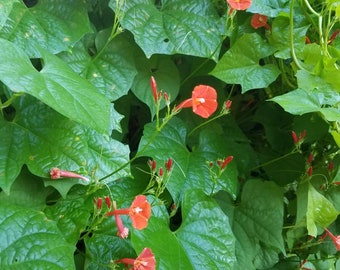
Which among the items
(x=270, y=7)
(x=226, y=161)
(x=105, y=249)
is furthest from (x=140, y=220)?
(x=270, y=7)

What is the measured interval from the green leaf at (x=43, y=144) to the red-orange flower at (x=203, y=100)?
0.65 feet

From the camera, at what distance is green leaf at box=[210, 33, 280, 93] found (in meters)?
1.05

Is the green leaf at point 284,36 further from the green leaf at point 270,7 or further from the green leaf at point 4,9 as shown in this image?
the green leaf at point 4,9

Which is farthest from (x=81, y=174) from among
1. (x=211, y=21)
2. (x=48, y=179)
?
(x=211, y=21)

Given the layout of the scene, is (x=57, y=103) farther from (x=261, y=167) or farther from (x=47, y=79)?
(x=261, y=167)

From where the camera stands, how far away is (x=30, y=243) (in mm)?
755

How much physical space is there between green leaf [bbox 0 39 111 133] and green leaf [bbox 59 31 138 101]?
7.5 inches

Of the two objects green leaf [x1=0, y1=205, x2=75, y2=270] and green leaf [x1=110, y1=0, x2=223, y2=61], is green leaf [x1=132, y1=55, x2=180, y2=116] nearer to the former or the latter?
green leaf [x1=110, y1=0, x2=223, y2=61]

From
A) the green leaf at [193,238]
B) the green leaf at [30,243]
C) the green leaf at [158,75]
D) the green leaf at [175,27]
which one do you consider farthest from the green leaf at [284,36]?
the green leaf at [30,243]

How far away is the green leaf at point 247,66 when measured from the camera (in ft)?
3.46

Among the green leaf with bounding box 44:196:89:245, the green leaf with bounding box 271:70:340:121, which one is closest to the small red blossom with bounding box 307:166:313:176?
the green leaf with bounding box 271:70:340:121

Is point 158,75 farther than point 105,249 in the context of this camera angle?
Yes

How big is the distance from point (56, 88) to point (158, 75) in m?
0.40

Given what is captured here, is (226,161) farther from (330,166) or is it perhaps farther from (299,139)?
(330,166)
